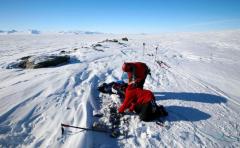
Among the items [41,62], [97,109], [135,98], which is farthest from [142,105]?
[41,62]

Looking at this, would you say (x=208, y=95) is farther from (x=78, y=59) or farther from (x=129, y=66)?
(x=78, y=59)

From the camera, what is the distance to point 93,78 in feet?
29.8

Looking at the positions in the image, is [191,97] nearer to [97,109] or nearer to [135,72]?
[135,72]

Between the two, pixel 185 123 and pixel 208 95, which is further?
pixel 208 95

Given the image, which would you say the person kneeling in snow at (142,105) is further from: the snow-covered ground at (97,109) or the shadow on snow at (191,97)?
the shadow on snow at (191,97)

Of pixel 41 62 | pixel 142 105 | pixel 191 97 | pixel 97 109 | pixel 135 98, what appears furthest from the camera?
pixel 41 62

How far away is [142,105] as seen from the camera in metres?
5.45

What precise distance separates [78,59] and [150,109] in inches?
342

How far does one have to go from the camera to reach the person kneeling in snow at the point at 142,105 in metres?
5.41

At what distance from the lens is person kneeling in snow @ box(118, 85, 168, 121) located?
541 cm

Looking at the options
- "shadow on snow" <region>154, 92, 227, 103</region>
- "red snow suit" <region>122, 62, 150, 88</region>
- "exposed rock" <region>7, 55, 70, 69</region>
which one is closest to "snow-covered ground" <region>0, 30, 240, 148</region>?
"shadow on snow" <region>154, 92, 227, 103</region>

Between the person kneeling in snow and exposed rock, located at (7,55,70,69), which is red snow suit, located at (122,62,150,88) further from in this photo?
exposed rock, located at (7,55,70,69)

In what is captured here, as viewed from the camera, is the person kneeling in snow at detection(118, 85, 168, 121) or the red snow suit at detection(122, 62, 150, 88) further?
the red snow suit at detection(122, 62, 150, 88)

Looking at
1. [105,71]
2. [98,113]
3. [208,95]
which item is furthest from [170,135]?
[105,71]
